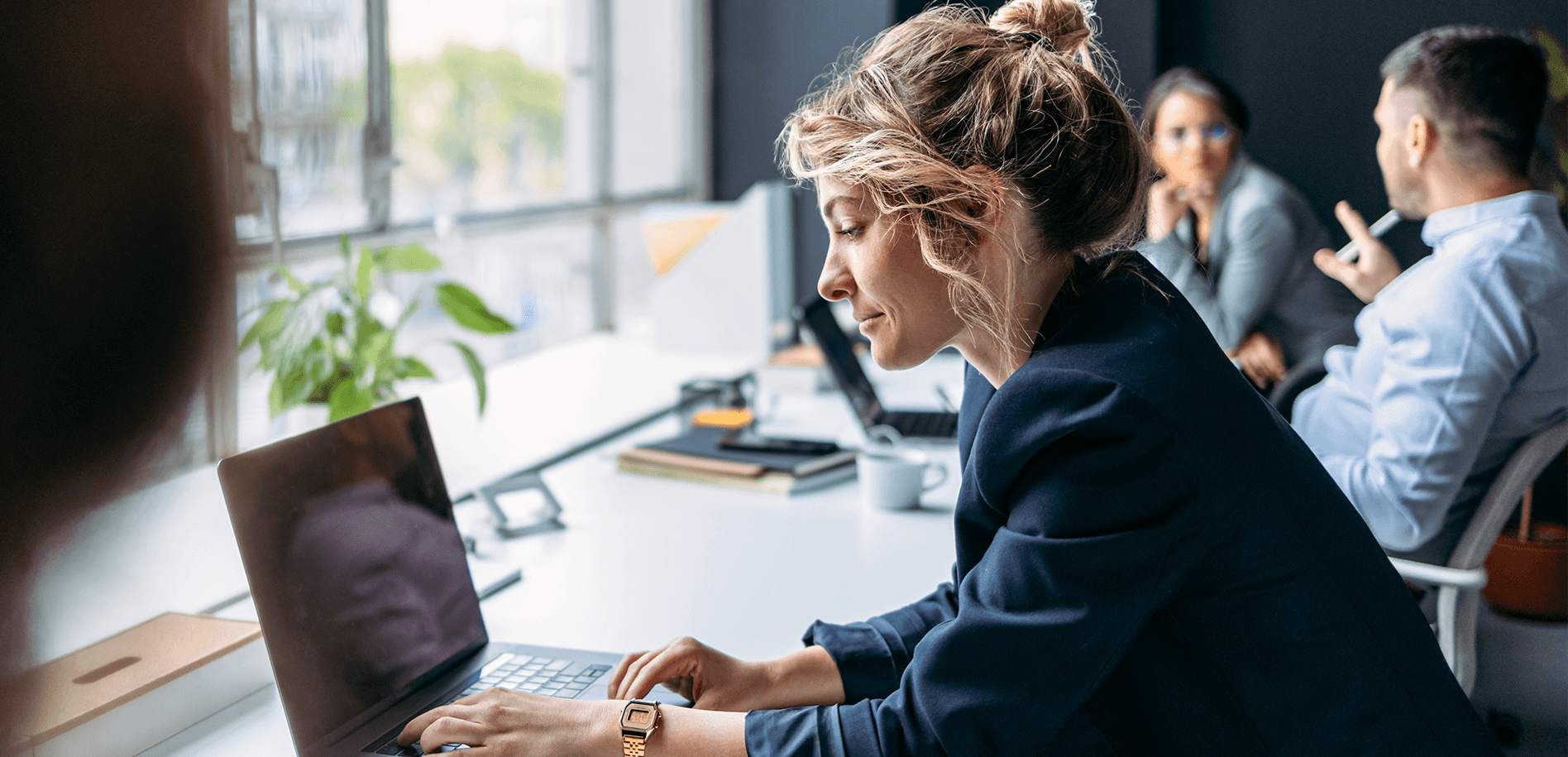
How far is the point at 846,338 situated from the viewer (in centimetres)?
234

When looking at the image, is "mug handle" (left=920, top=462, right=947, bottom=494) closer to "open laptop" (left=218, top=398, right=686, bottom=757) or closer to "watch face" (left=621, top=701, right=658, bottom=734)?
"open laptop" (left=218, top=398, right=686, bottom=757)

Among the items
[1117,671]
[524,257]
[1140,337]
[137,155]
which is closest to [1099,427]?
[1140,337]

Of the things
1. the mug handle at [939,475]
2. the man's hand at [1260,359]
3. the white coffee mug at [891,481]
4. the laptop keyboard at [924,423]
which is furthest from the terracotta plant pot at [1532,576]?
the white coffee mug at [891,481]

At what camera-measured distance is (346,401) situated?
5.19 ft

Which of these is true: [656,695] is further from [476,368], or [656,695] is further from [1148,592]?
[476,368]

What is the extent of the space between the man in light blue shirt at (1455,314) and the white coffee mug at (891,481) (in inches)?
25.7

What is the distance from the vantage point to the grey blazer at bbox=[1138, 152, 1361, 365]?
3064 mm

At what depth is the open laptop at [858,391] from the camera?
222 centimetres

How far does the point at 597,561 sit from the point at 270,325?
1.92 ft

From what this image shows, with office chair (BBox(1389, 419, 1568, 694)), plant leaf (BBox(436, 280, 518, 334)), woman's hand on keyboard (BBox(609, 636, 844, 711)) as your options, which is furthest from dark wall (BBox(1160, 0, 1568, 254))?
woman's hand on keyboard (BBox(609, 636, 844, 711))

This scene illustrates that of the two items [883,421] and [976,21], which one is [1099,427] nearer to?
[976,21]

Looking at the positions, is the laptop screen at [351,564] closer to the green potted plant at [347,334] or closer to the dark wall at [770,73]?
the green potted plant at [347,334]

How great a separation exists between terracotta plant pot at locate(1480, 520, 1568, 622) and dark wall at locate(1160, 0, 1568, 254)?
1.24m

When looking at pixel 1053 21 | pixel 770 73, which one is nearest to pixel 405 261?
pixel 1053 21
